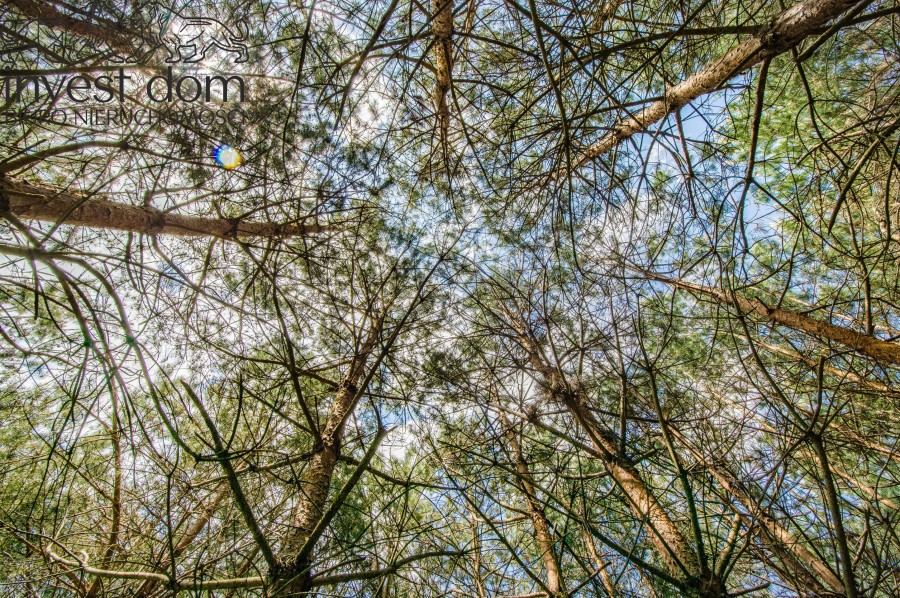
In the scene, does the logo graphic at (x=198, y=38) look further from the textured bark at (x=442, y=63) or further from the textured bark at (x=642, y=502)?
the textured bark at (x=642, y=502)

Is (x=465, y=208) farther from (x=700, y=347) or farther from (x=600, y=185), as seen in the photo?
(x=700, y=347)

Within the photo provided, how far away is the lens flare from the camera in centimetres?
301

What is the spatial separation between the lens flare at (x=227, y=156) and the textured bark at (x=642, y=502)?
2.39 meters

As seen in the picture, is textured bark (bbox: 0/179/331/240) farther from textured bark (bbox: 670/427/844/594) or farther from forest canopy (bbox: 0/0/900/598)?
textured bark (bbox: 670/427/844/594)

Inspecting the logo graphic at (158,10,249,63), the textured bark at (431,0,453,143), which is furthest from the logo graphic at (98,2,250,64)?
the textured bark at (431,0,453,143)

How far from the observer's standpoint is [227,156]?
9.91 feet

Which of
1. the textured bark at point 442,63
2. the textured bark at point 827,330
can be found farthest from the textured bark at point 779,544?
the textured bark at point 442,63

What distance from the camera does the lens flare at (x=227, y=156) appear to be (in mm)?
3006

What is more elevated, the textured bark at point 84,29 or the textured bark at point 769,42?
the textured bark at point 84,29

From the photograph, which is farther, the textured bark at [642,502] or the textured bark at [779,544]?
the textured bark at [779,544]

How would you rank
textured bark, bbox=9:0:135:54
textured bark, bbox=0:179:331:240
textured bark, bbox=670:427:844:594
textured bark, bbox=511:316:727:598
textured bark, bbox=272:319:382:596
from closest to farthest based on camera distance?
textured bark, bbox=511:316:727:598, textured bark, bbox=670:427:844:594, textured bark, bbox=272:319:382:596, textured bark, bbox=0:179:331:240, textured bark, bbox=9:0:135:54

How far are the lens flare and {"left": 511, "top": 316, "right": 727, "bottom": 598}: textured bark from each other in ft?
7.84

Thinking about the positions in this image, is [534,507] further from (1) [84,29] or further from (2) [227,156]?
(1) [84,29]

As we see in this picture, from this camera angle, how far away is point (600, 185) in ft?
12.3
